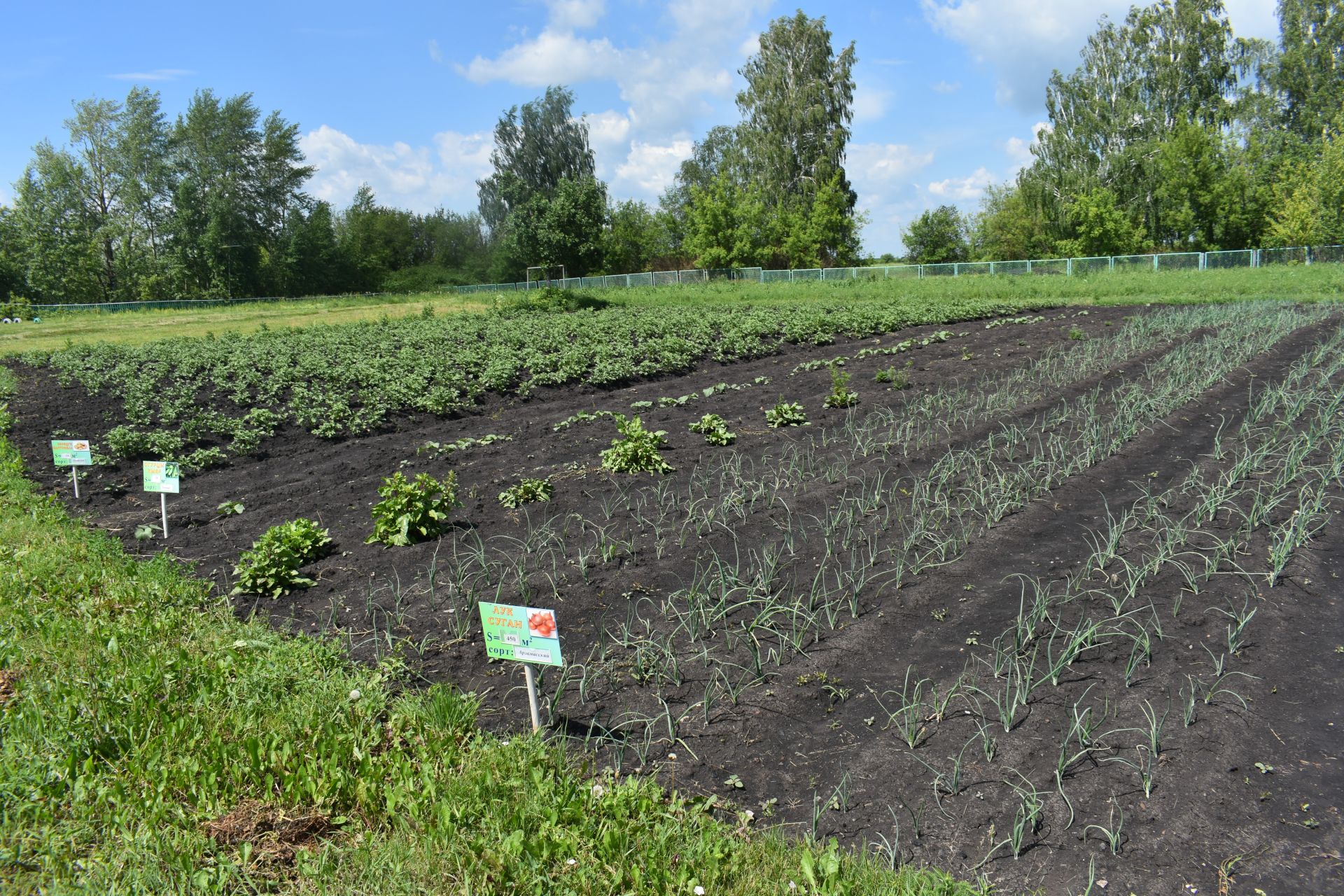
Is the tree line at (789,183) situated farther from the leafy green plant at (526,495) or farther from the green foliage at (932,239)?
the leafy green plant at (526,495)

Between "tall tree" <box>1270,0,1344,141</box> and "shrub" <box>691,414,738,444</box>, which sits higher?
"tall tree" <box>1270,0,1344,141</box>

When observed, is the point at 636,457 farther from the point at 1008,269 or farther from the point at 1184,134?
the point at 1184,134

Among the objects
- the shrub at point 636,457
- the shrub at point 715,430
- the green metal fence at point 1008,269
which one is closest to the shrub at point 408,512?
the shrub at point 636,457

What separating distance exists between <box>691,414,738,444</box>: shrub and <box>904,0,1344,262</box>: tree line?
142 feet

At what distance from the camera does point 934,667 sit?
4.01 m

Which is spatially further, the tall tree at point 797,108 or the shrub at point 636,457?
the tall tree at point 797,108

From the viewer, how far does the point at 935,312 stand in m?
20.7

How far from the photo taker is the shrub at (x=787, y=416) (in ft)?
29.6

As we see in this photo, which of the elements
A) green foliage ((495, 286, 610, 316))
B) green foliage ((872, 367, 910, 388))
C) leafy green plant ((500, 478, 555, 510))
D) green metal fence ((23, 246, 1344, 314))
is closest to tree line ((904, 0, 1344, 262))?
green metal fence ((23, 246, 1344, 314))

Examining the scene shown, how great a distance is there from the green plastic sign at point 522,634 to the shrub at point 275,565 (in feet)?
7.98

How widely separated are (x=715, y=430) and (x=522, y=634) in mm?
5120

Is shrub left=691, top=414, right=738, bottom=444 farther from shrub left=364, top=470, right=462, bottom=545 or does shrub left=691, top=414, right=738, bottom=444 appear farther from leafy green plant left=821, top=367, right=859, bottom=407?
shrub left=364, top=470, right=462, bottom=545

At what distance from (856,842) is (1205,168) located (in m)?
52.3

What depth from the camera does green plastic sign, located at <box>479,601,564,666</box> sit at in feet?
11.1
